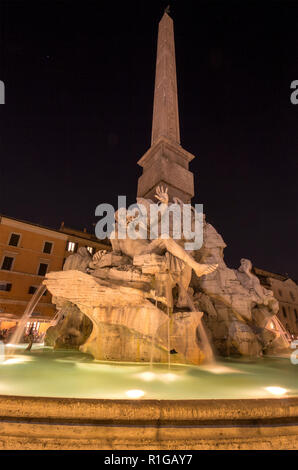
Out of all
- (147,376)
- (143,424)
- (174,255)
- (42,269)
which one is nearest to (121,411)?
(143,424)

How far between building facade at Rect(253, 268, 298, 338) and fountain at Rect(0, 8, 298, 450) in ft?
78.4

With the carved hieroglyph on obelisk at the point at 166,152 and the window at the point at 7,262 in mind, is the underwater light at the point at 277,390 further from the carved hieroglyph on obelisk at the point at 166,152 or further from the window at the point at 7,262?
the window at the point at 7,262

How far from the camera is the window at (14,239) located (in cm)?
2256

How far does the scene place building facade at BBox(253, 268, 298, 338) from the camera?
30.2 m

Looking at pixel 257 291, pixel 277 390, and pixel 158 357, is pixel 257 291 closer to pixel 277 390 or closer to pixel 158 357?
pixel 158 357

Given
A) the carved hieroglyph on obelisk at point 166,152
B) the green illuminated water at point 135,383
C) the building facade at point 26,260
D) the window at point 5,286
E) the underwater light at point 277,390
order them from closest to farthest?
the green illuminated water at point 135,383 → the underwater light at point 277,390 → the carved hieroglyph on obelisk at point 166,152 → the window at point 5,286 → the building facade at point 26,260

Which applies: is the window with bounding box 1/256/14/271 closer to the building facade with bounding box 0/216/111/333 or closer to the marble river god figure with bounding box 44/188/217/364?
the building facade with bounding box 0/216/111/333

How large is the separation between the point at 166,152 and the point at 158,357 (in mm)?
8153

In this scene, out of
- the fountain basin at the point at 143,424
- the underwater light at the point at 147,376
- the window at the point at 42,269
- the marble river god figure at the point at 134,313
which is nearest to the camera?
the fountain basin at the point at 143,424

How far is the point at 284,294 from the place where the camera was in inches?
1284

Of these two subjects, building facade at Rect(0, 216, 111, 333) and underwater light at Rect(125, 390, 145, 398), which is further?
building facade at Rect(0, 216, 111, 333)

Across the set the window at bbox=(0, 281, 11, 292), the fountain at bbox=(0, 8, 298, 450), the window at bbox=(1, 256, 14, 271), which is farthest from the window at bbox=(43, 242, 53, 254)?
the fountain at bbox=(0, 8, 298, 450)

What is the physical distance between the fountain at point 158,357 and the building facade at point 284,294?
78.4 feet

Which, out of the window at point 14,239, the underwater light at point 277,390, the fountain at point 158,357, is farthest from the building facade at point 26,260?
the underwater light at point 277,390
